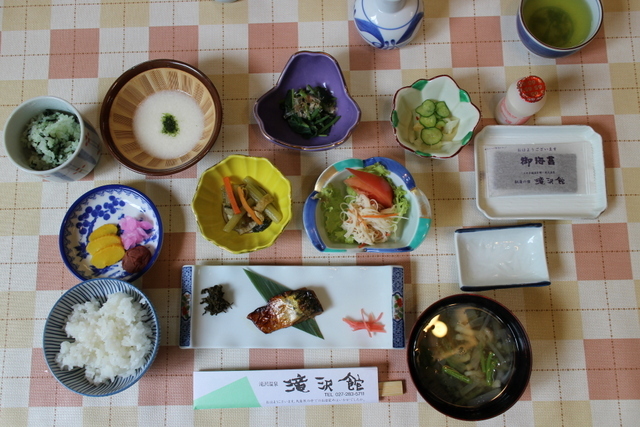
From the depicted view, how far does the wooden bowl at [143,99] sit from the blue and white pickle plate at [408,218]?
1.53ft

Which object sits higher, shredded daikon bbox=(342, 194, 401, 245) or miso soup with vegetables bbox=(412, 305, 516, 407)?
shredded daikon bbox=(342, 194, 401, 245)

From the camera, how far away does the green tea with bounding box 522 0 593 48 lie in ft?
Answer: 5.67

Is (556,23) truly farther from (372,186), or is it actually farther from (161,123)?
(161,123)

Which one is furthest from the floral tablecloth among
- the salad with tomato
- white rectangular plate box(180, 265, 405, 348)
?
the salad with tomato

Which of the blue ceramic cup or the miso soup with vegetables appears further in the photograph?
the blue ceramic cup

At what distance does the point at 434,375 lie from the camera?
5.23ft

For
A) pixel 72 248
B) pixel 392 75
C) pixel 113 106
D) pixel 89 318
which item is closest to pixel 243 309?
pixel 89 318

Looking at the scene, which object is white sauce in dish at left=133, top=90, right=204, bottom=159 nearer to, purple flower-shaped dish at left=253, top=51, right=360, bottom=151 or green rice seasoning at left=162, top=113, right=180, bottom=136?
green rice seasoning at left=162, top=113, right=180, bottom=136

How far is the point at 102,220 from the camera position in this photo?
1.70m

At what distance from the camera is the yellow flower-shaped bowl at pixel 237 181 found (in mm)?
1595

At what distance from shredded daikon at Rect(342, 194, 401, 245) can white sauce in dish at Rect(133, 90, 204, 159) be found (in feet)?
2.33

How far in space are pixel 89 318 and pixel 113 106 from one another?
33.0 inches

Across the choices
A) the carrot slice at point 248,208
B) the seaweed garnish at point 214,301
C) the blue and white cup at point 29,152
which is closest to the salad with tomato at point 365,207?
the carrot slice at point 248,208

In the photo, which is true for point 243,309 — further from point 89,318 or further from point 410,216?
point 410,216
